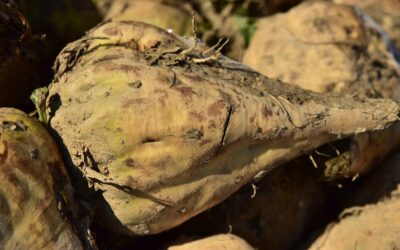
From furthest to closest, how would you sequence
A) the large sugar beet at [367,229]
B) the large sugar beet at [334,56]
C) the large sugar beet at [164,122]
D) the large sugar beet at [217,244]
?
the large sugar beet at [334,56], the large sugar beet at [367,229], the large sugar beet at [217,244], the large sugar beet at [164,122]

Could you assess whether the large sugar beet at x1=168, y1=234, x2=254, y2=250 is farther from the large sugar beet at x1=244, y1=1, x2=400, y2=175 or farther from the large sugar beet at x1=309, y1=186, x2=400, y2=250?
the large sugar beet at x1=244, y1=1, x2=400, y2=175

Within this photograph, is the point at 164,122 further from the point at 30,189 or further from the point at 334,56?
the point at 334,56

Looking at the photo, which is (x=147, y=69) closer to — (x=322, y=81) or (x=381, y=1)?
(x=322, y=81)

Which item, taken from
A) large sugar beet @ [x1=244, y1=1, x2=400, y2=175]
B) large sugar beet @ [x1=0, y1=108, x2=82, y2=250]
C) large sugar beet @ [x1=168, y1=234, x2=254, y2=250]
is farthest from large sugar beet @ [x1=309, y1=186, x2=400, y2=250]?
large sugar beet @ [x1=0, y1=108, x2=82, y2=250]

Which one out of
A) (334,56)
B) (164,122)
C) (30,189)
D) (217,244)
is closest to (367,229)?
(217,244)

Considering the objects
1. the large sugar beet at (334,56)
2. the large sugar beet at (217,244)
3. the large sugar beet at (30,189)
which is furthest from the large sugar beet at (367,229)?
the large sugar beet at (30,189)

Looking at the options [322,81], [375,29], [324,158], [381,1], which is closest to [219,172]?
[324,158]

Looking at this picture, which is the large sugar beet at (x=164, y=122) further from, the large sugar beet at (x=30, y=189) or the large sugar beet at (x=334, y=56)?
the large sugar beet at (x=334, y=56)
